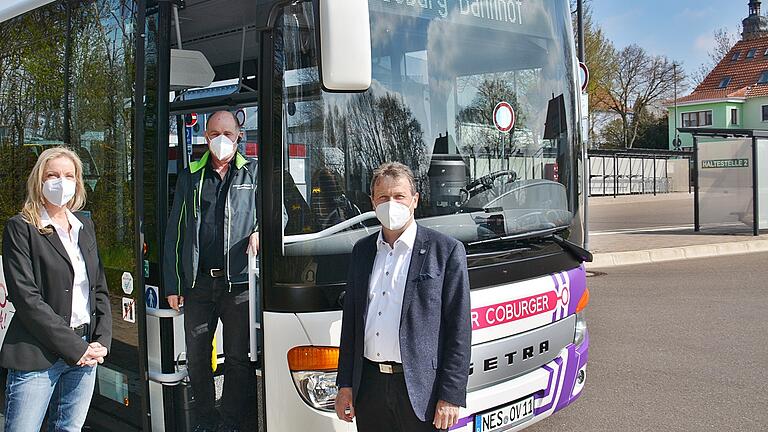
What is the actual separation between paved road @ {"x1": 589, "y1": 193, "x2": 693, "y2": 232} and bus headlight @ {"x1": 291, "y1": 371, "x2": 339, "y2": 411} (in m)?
18.0

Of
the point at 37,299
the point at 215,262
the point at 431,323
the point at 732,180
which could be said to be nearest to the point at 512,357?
the point at 431,323

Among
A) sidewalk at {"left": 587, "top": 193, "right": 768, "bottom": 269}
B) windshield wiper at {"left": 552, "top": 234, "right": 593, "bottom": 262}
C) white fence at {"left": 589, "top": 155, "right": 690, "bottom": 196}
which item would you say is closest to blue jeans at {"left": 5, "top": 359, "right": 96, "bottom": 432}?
windshield wiper at {"left": 552, "top": 234, "right": 593, "bottom": 262}

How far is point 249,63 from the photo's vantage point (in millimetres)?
5715

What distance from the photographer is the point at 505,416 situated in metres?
3.77

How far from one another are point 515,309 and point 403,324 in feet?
3.51

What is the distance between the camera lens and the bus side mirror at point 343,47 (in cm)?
300

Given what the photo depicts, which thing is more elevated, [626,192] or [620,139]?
[620,139]

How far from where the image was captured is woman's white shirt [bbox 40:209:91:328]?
3.41 meters

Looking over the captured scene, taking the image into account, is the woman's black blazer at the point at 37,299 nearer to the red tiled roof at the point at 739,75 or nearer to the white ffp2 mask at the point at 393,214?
the white ffp2 mask at the point at 393,214

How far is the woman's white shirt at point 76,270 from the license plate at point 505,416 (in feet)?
6.30

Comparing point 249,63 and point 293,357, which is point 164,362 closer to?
point 293,357

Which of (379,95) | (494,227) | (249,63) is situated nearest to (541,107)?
(494,227)

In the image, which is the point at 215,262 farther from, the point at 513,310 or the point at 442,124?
the point at 513,310

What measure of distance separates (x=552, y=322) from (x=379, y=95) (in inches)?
62.9
